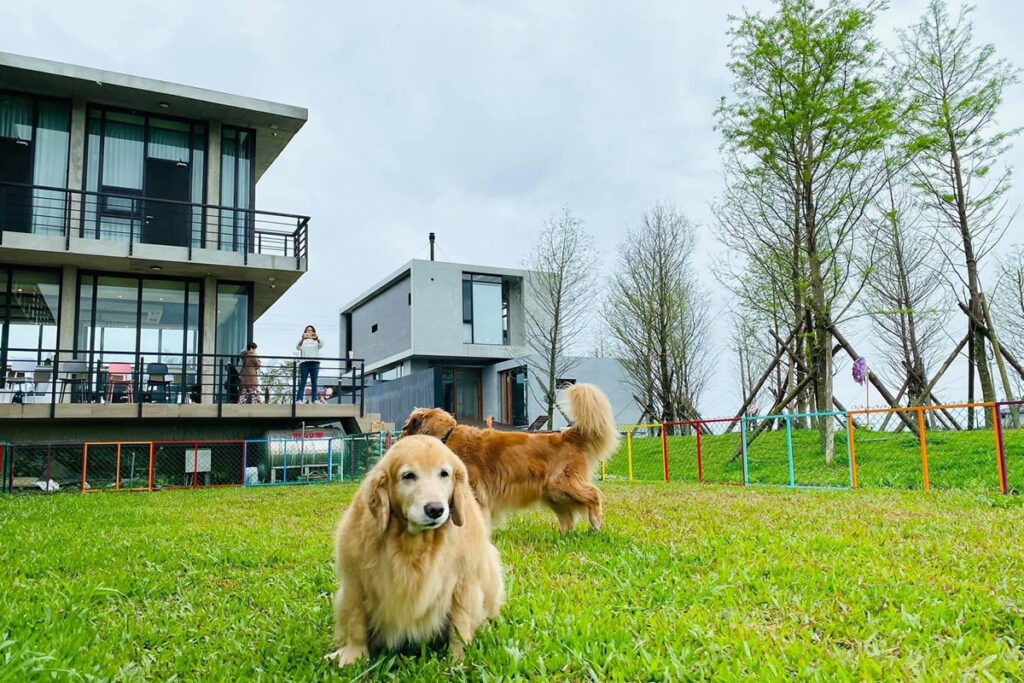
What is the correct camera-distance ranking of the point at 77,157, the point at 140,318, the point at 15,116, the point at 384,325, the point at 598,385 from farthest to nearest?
the point at 384,325
the point at 598,385
the point at 140,318
the point at 77,157
the point at 15,116

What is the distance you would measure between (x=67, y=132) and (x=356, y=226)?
11.7m

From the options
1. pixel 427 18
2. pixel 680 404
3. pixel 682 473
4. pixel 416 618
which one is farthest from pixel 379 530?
pixel 680 404

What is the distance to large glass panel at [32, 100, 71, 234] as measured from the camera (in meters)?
16.2

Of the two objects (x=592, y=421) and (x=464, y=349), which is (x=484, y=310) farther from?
(x=592, y=421)

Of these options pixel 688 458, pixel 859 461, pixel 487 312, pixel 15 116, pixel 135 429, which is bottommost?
pixel 688 458

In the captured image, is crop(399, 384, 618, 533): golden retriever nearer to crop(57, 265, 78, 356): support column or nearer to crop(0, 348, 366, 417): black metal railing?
crop(0, 348, 366, 417): black metal railing

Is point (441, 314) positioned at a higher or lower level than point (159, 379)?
higher

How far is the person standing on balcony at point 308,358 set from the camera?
16.4m

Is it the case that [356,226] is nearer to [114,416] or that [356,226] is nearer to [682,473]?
[114,416]

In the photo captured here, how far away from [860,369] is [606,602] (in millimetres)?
13517

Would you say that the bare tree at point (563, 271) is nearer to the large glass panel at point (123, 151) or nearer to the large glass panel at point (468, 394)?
the large glass panel at point (468, 394)

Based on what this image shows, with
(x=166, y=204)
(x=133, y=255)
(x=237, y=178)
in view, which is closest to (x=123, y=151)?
(x=166, y=204)

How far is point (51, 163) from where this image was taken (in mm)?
16641

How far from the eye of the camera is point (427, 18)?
979cm
